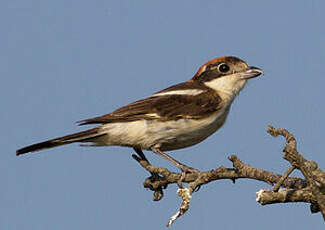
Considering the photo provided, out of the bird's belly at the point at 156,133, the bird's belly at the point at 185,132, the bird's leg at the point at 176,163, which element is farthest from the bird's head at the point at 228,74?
the bird's leg at the point at 176,163

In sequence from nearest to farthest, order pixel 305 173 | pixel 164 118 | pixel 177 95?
pixel 305 173 → pixel 164 118 → pixel 177 95

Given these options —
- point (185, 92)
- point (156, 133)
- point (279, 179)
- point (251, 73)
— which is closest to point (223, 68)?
point (251, 73)

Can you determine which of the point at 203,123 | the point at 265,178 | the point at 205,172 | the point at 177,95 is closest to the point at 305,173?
the point at 265,178

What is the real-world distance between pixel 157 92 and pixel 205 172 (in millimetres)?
3284

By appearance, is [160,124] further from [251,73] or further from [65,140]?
[251,73]

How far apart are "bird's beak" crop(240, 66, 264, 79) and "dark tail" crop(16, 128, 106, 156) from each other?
7.72ft

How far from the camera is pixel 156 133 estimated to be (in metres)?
A: 7.04

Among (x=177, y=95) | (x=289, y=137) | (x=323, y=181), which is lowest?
(x=323, y=181)

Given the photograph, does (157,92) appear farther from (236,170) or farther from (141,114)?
(236,170)

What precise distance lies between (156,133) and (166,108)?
1.45 ft

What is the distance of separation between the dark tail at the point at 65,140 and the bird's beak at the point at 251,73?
92.6 inches

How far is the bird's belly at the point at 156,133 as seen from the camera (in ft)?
23.1

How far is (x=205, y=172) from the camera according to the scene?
4910mm

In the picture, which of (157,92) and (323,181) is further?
(157,92)
